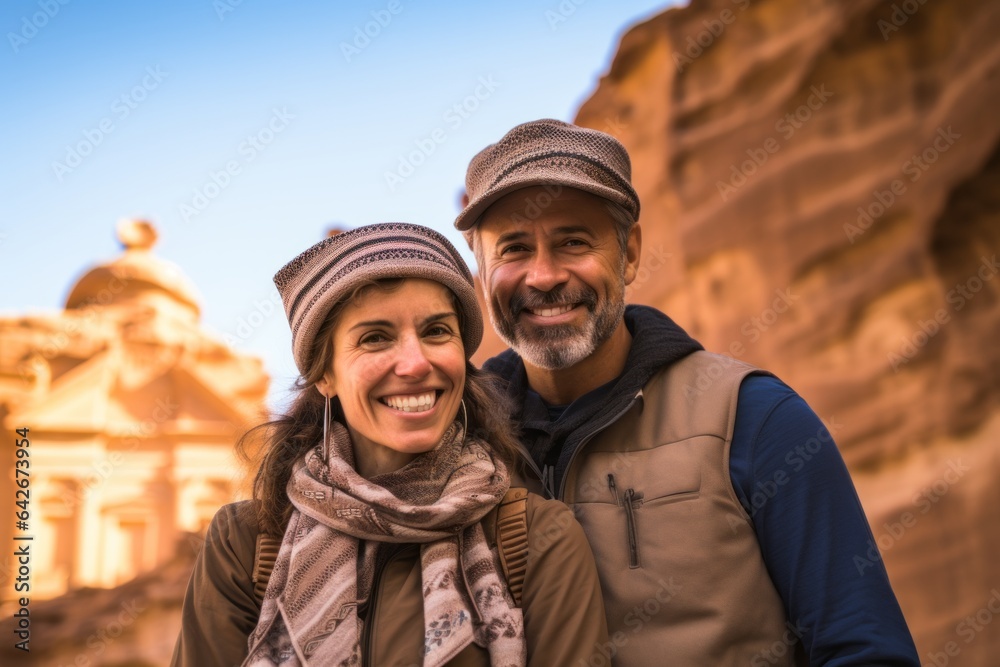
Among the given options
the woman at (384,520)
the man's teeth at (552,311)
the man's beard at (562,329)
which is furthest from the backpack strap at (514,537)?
the man's teeth at (552,311)

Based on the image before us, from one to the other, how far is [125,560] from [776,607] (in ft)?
65.7

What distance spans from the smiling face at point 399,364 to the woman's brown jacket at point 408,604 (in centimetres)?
33

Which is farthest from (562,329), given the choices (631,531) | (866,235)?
(866,235)

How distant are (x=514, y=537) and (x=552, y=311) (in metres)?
0.93

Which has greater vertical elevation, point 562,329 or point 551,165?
point 551,165

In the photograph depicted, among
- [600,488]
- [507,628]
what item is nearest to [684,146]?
[600,488]

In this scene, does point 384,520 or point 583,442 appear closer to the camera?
point 384,520

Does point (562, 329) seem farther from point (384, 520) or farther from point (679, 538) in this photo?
point (384, 520)

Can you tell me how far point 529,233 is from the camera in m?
2.79

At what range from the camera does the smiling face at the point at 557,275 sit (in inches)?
108

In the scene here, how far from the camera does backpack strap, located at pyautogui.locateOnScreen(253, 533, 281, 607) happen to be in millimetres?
2109

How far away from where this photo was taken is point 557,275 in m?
2.75

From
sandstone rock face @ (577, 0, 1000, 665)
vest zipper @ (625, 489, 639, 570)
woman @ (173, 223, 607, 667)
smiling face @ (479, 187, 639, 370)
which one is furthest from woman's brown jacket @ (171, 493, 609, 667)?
sandstone rock face @ (577, 0, 1000, 665)

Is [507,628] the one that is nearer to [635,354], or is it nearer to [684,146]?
[635,354]
